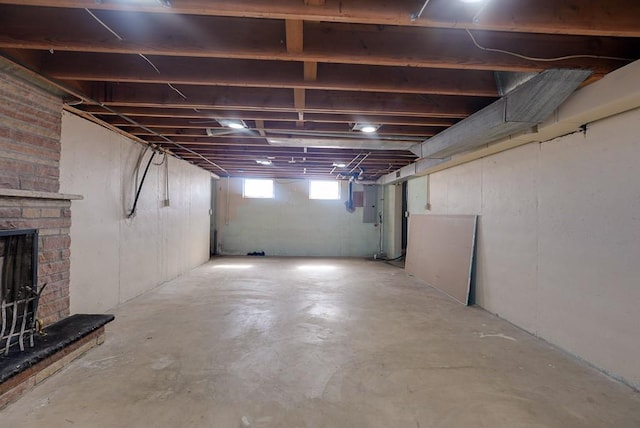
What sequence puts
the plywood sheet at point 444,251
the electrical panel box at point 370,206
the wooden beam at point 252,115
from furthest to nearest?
the electrical panel box at point 370,206, the plywood sheet at point 444,251, the wooden beam at point 252,115

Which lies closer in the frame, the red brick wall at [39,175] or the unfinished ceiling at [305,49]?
the unfinished ceiling at [305,49]

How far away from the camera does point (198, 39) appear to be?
1.92 m

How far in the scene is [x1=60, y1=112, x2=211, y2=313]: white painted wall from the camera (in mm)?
3094

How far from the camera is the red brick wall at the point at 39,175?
224 centimetres

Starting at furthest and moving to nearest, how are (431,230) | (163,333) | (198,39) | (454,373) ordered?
(431,230), (163,333), (454,373), (198,39)

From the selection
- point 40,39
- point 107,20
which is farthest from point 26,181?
point 107,20

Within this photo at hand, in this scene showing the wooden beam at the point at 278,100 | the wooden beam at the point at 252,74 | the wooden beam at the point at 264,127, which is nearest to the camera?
the wooden beam at the point at 252,74

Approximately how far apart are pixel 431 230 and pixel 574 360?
10.1ft

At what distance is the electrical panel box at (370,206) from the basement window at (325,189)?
32.1 inches

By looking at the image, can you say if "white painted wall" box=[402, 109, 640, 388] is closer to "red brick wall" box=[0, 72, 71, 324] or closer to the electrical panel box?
"red brick wall" box=[0, 72, 71, 324]

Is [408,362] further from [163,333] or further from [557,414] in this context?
[163,333]

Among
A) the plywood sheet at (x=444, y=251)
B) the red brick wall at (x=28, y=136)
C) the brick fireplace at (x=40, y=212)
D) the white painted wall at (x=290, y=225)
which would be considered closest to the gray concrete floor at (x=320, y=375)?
the brick fireplace at (x=40, y=212)

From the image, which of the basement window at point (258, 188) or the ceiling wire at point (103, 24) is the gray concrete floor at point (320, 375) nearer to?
the ceiling wire at point (103, 24)

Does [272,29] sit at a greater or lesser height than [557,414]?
greater
